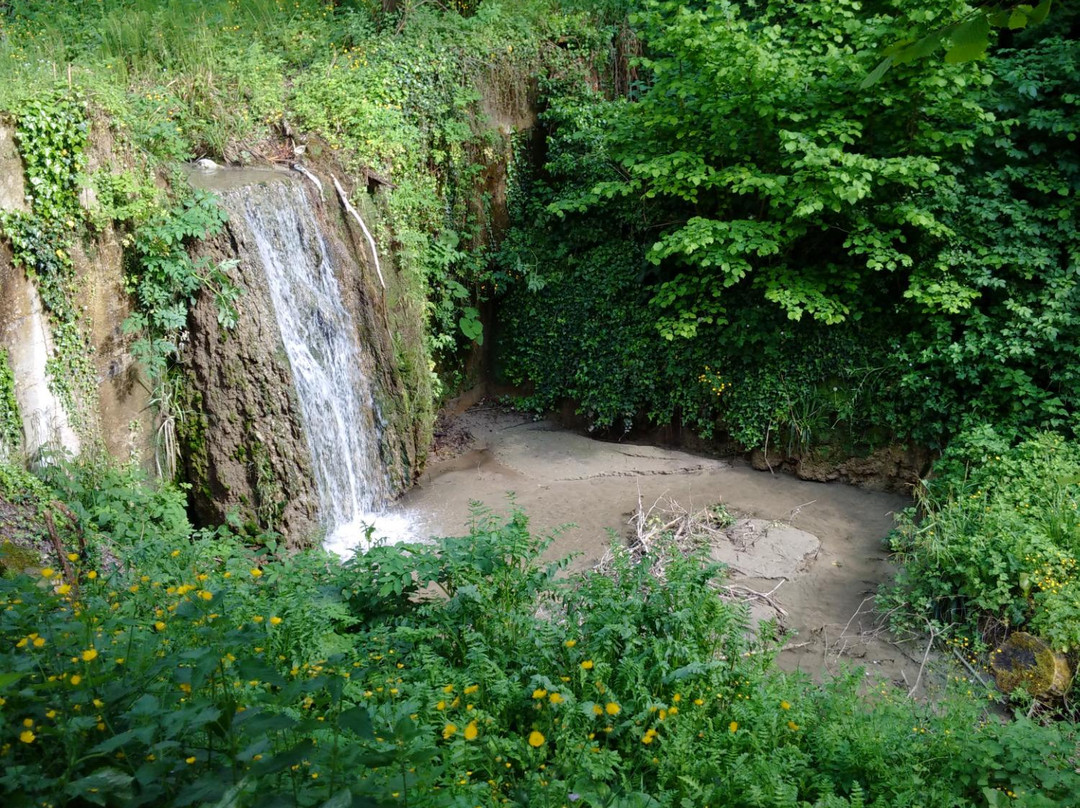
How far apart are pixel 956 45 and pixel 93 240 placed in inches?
222

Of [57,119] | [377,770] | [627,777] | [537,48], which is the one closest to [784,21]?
[537,48]

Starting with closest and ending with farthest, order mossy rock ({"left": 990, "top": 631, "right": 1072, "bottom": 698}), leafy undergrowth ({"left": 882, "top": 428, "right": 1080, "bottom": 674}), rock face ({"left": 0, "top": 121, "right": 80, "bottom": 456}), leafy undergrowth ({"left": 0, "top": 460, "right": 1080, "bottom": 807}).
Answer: leafy undergrowth ({"left": 0, "top": 460, "right": 1080, "bottom": 807})
mossy rock ({"left": 990, "top": 631, "right": 1072, "bottom": 698})
rock face ({"left": 0, "top": 121, "right": 80, "bottom": 456})
leafy undergrowth ({"left": 882, "top": 428, "right": 1080, "bottom": 674})

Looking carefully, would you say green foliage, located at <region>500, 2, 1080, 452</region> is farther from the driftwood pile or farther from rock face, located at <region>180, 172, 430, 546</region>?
rock face, located at <region>180, 172, 430, 546</region>

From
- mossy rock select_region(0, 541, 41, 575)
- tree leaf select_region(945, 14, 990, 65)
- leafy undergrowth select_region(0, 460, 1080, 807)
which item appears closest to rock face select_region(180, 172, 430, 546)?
leafy undergrowth select_region(0, 460, 1080, 807)

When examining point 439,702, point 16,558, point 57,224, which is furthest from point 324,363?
point 439,702

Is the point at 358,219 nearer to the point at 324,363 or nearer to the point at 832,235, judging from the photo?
the point at 324,363

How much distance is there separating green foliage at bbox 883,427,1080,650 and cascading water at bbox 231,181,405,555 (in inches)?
175

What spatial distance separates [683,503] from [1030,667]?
3207mm

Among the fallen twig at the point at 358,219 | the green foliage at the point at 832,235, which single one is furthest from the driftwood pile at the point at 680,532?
the fallen twig at the point at 358,219

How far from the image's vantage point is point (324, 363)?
7234mm

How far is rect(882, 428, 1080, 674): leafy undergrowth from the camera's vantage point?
221 inches

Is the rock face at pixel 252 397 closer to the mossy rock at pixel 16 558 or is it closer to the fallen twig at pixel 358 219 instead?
the fallen twig at pixel 358 219

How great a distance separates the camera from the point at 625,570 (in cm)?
444

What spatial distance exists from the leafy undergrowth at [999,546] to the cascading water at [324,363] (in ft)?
14.5
